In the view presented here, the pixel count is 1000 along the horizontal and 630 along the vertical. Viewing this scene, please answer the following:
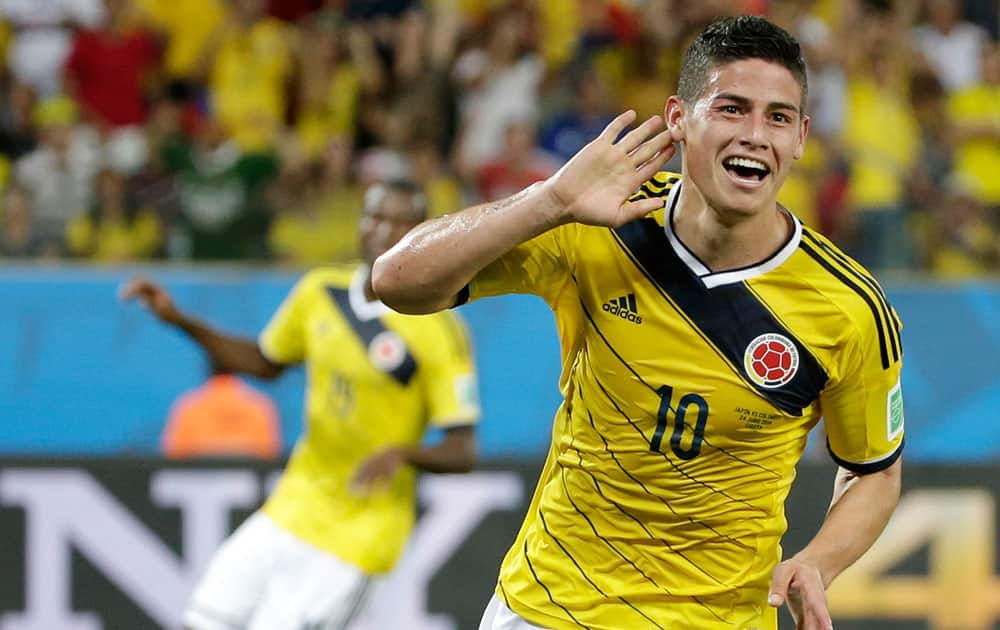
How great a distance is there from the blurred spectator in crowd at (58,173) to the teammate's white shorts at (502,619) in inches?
242

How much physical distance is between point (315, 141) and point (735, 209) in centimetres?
734

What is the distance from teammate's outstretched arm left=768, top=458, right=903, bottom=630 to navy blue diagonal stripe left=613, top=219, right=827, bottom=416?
0.31 m

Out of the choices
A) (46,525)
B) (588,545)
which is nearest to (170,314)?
(46,525)

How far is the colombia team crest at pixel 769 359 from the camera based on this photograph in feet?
11.9

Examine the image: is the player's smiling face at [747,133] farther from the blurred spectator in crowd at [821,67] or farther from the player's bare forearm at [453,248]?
the blurred spectator in crowd at [821,67]

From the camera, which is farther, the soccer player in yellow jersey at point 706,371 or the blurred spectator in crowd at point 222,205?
the blurred spectator in crowd at point 222,205

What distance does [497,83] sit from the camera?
10.6 meters

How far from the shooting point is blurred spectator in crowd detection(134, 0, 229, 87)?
11.1 meters

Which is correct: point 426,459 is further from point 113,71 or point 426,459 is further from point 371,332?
point 113,71

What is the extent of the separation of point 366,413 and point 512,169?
4.09m

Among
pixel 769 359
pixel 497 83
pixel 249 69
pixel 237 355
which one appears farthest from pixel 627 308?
pixel 249 69

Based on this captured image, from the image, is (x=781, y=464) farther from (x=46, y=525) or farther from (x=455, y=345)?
(x=46, y=525)

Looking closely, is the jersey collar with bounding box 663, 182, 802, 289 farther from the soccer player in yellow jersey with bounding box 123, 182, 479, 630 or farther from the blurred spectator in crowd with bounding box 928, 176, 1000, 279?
the blurred spectator in crowd with bounding box 928, 176, 1000, 279

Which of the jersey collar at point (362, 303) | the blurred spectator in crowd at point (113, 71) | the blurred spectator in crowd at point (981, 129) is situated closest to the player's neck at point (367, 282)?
the jersey collar at point (362, 303)
